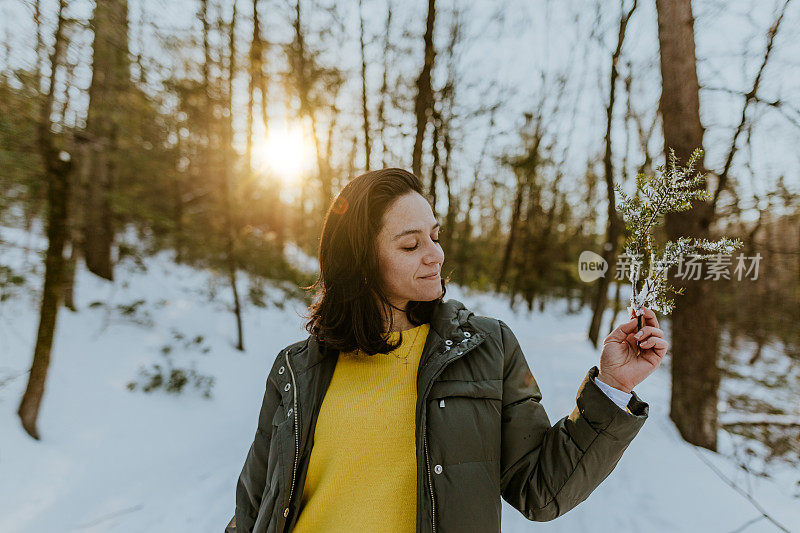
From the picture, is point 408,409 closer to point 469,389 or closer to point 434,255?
point 469,389

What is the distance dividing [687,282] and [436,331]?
11.2 feet

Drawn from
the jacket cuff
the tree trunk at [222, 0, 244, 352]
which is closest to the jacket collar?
the jacket cuff

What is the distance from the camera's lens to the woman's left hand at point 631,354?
118cm

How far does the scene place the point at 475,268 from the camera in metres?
18.5

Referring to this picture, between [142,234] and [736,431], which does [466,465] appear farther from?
[142,234]

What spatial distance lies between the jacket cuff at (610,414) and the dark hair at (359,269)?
670 millimetres

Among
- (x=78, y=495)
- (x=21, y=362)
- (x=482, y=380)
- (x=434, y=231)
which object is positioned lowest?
(x=78, y=495)

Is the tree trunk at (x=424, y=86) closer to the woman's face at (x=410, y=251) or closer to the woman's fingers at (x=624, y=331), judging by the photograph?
the woman's face at (x=410, y=251)

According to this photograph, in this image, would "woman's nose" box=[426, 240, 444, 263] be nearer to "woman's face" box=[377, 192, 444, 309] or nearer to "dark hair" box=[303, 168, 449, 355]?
"woman's face" box=[377, 192, 444, 309]

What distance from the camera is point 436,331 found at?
5.13 ft

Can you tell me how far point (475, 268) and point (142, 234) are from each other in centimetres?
1323

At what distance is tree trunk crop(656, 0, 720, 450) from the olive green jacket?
315 cm

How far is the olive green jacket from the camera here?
1236 mm

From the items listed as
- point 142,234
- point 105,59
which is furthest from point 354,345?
point 142,234
